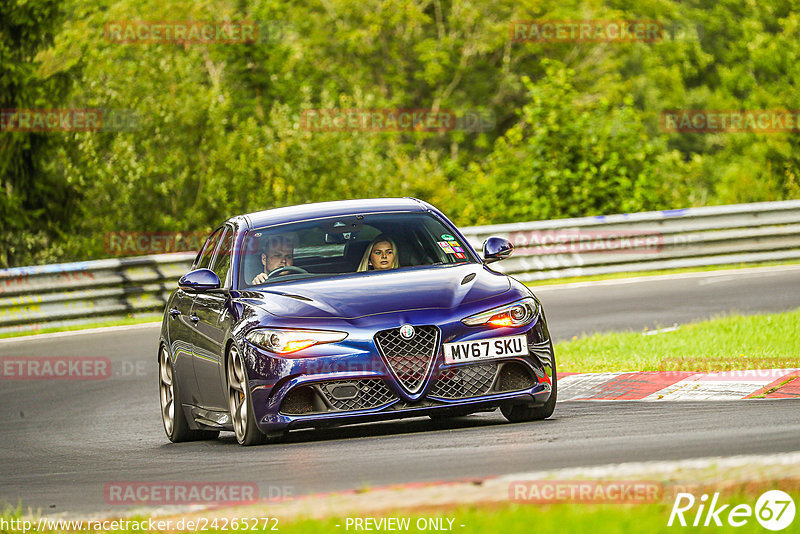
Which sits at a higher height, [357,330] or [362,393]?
[357,330]

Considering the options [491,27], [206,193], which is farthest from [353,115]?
[491,27]

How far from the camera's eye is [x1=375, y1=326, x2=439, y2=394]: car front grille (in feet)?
28.0

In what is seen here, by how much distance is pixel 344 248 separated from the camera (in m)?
9.96

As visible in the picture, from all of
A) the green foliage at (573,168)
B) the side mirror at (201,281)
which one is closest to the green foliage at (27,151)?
the green foliage at (573,168)

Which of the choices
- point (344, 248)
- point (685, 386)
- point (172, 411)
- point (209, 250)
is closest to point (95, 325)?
point (209, 250)

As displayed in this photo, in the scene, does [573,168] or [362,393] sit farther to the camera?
[573,168]

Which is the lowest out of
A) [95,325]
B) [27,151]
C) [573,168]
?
[95,325]

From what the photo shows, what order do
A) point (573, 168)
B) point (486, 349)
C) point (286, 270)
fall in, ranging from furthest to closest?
point (573, 168) < point (286, 270) < point (486, 349)

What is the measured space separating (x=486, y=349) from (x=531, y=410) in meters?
0.78
